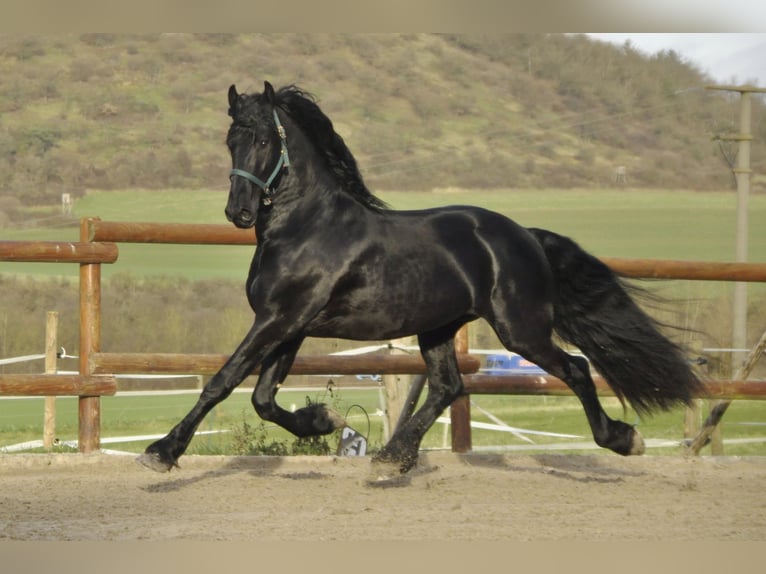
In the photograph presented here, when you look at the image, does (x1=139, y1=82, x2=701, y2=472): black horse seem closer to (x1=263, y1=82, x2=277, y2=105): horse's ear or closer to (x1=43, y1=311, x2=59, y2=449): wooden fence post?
(x1=263, y1=82, x2=277, y2=105): horse's ear

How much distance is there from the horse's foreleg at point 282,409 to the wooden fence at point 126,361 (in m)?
0.75

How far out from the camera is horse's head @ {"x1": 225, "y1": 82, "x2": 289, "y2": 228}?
14.9 feet

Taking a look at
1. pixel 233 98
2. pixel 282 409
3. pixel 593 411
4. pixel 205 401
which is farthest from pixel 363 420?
pixel 233 98

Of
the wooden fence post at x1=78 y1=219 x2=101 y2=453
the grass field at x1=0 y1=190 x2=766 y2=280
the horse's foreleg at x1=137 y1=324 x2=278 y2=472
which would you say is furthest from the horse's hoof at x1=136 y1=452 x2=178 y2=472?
the grass field at x1=0 y1=190 x2=766 y2=280

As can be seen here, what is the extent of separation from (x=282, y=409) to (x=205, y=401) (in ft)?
1.82

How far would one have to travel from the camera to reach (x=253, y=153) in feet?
15.4

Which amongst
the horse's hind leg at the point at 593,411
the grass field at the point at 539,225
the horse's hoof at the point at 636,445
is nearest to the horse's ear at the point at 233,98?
the horse's hind leg at the point at 593,411

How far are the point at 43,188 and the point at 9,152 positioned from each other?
277cm

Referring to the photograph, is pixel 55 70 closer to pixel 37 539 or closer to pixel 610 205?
pixel 610 205

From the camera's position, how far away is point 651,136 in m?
41.7

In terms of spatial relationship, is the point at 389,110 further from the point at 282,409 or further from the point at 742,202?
the point at 282,409

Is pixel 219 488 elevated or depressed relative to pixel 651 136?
depressed

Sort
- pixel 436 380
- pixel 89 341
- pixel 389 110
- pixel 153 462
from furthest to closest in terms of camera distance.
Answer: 1. pixel 389 110
2. pixel 89 341
3. pixel 436 380
4. pixel 153 462

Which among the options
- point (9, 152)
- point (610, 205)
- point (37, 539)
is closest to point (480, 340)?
point (610, 205)
